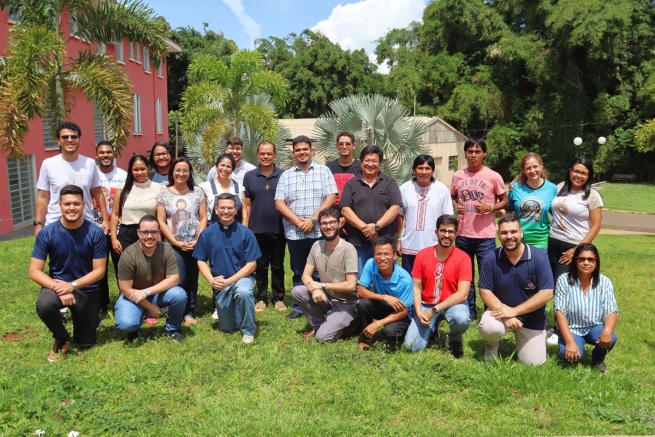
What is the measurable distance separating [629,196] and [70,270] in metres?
30.3

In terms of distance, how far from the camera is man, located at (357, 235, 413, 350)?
4.80 m

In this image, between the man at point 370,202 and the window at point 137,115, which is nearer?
the man at point 370,202

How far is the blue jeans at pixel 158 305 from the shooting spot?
16.0ft

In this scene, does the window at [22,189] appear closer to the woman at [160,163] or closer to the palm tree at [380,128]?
the palm tree at [380,128]

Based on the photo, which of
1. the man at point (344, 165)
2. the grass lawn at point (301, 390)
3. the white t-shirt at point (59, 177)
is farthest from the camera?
the man at point (344, 165)

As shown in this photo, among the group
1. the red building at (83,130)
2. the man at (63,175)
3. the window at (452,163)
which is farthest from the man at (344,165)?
the window at (452,163)

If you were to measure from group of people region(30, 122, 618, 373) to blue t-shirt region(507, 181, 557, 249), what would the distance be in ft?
0.04

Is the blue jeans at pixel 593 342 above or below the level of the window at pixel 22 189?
below

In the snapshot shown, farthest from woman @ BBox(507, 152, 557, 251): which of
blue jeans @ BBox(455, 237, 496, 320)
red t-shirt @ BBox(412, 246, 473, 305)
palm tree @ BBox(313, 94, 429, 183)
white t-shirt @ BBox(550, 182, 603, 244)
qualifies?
palm tree @ BBox(313, 94, 429, 183)

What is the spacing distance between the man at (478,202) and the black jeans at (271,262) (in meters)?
2.03

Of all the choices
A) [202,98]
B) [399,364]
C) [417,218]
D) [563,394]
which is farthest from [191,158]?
[563,394]

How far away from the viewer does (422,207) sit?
5441 millimetres

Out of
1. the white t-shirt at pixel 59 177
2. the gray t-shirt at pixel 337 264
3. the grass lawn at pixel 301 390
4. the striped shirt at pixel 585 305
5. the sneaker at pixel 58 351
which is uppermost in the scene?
the white t-shirt at pixel 59 177

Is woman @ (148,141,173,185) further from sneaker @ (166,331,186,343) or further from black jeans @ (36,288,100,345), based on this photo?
sneaker @ (166,331,186,343)
